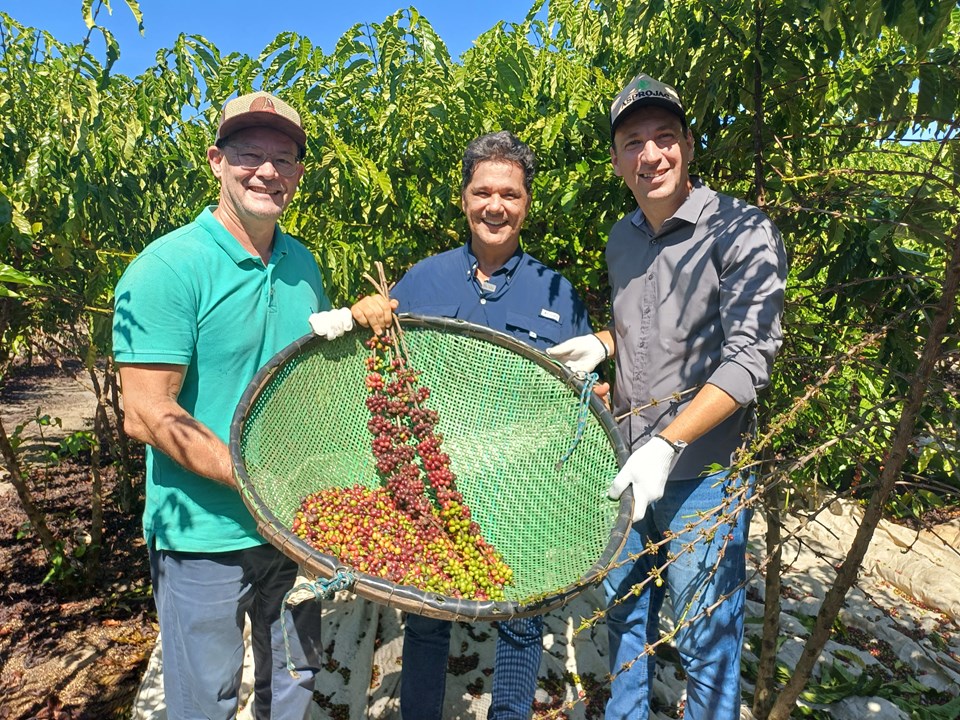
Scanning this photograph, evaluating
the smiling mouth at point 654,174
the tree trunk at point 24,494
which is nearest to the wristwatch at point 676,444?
the smiling mouth at point 654,174

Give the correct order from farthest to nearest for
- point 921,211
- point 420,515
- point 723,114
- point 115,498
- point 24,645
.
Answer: point 115,498 < point 24,645 < point 723,114 < point 420,515 < point 921,211

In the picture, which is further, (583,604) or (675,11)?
(583,604)

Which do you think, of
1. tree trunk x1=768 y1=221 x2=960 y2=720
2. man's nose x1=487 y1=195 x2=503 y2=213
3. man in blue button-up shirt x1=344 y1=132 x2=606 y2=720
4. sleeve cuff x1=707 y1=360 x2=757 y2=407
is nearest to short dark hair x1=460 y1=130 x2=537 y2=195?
man in blue button-up shirt x1=344 y1=132 x2=606 y2=720

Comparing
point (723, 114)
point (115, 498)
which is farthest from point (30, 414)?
point (723, 114)

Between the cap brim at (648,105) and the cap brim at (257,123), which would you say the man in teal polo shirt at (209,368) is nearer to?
the cap brim at (257,123)

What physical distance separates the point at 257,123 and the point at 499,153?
82cm

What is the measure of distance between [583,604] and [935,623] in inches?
90.8

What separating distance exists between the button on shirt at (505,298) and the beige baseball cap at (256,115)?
743 millimetres

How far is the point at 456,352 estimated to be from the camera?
250 centimetres

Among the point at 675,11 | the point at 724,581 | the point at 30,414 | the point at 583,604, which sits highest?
the point at 675,11

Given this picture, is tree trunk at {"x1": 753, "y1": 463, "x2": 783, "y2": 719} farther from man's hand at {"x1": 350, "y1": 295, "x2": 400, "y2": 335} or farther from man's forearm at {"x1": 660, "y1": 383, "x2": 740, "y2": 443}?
man's hand at {"x1": 350, "y1": 295, "x2": 400, "y2": 335}

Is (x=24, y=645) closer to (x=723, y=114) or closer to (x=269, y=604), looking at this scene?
(x=269, y=604)

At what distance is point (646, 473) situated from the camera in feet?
6.46

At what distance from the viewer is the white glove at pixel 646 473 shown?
1969 millimetres
